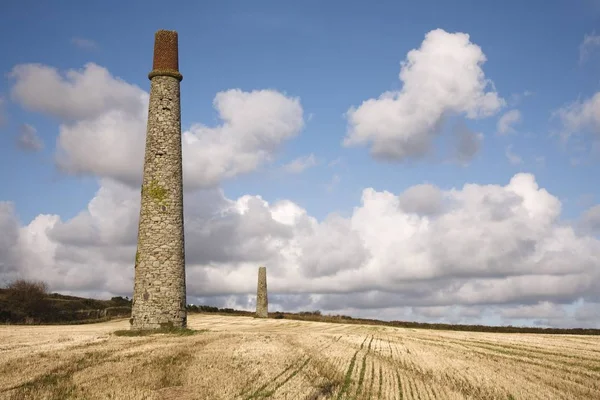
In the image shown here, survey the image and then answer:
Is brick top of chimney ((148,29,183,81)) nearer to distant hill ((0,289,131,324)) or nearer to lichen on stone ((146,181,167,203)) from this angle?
lichen on stone ((146,181,167,203))

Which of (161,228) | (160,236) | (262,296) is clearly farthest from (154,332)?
(262,296)

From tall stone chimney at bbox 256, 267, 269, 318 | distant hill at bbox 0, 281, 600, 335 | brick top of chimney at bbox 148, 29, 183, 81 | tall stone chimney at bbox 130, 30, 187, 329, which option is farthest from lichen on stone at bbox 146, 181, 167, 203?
tall stone chimney at bbox 256, 267, 269, 318

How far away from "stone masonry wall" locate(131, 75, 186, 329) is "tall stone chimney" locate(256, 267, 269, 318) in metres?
30.3

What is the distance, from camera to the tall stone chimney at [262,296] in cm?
5934

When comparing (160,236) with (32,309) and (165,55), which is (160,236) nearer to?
(165,55)

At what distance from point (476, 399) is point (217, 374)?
6.40 meters

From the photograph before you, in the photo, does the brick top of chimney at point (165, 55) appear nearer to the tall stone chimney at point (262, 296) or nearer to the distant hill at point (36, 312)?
the distant hill at point (36, 312)

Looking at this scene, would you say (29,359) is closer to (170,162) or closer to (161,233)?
(161,233)

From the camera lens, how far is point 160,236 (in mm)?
28250

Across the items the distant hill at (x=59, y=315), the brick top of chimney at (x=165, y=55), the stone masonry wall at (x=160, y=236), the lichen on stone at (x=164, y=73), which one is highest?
the brick top of chimney at (x=165, y=55)

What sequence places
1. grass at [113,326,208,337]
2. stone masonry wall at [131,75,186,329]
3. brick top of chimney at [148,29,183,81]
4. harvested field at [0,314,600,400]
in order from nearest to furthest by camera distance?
harvested field at [0,314,600,400]
grass at [113,326,208,337]
stone masonry wall at [131,75,186,329]
brick top of chimney at [148,29,183,81]

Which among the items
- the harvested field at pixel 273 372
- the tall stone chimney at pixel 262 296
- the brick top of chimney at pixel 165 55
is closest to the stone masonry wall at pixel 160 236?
the brick top of chimney at pixel 165 55

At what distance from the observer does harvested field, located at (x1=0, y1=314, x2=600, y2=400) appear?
12.5 m

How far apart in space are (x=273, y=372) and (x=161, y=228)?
15.2 metres
